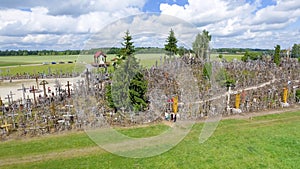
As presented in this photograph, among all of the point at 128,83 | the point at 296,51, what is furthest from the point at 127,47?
the point at 296,51

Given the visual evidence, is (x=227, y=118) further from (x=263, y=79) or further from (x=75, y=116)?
(x=263, y=79)

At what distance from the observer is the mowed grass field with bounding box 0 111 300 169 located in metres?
8.12

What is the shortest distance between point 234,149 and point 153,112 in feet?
18.7

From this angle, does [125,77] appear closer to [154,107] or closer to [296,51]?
[154,107]

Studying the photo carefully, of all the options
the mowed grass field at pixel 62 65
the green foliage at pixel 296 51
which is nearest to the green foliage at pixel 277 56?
the mowed grass field at pixel 62 65

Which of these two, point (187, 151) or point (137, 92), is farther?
point (137, 92)

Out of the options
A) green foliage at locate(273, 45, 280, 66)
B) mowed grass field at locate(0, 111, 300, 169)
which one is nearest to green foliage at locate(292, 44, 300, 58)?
green foliage at locate(273, 45, 280, 66)

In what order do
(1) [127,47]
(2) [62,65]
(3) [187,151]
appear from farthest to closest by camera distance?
(2) [62,65], (1) [127,47], (3) [187,151]

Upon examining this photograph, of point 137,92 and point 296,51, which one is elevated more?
point 296,51

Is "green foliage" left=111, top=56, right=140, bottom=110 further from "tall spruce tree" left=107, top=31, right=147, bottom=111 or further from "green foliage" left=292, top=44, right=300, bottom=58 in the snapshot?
"green foliage" left=292, top=44, right=300, bottom=58

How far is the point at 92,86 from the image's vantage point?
19.5 metres

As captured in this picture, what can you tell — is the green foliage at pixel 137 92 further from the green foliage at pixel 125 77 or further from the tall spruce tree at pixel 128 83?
the green foliage at pixel 125 77

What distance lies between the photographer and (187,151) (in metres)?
9.08

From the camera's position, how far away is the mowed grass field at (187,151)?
8125 mm
